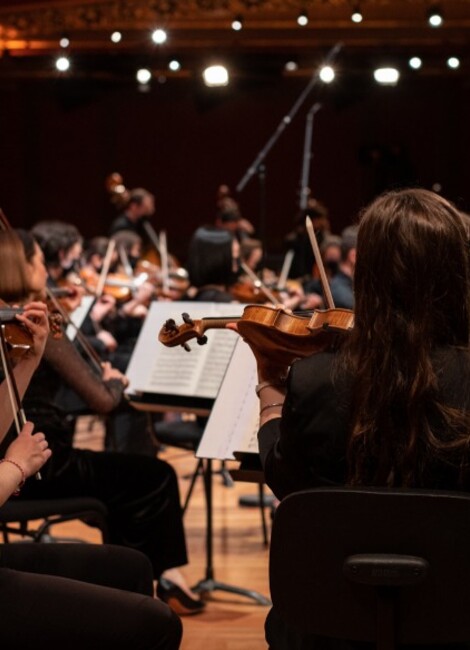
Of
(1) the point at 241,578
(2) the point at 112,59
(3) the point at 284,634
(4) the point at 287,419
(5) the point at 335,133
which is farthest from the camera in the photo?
(5) the point at 335,133

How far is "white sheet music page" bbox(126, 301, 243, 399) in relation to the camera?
3395 millimetres

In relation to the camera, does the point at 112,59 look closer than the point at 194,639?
No

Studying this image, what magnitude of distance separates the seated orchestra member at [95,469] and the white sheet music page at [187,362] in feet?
0.68

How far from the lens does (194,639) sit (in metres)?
3.22

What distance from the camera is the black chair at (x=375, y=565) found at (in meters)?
1.55

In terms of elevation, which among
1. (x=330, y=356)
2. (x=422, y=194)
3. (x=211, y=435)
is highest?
(x=422, y=194)

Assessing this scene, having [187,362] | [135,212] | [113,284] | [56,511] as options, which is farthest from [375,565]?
[135,212]

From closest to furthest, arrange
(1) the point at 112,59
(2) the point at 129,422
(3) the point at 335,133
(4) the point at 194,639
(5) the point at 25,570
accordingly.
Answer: (5) the point at 25,570 < (4) the point at 194,639 < (2) the point at 129,422 < (1) the point at 112,59 < (3) the point at 335,133

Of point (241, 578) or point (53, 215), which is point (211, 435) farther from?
point (53, 215)

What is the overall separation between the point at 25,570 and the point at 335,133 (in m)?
11.1

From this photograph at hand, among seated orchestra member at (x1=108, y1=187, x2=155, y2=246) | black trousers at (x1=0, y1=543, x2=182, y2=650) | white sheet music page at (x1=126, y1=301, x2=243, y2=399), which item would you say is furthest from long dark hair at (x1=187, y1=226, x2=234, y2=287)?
seated orchestra member at (x1=108, y1=187, x2=155, y2=246)

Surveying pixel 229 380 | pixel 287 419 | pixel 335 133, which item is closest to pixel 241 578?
pixel 229 380

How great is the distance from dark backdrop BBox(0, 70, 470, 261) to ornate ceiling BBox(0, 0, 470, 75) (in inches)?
69.9

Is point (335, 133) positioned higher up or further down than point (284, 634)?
higher up
